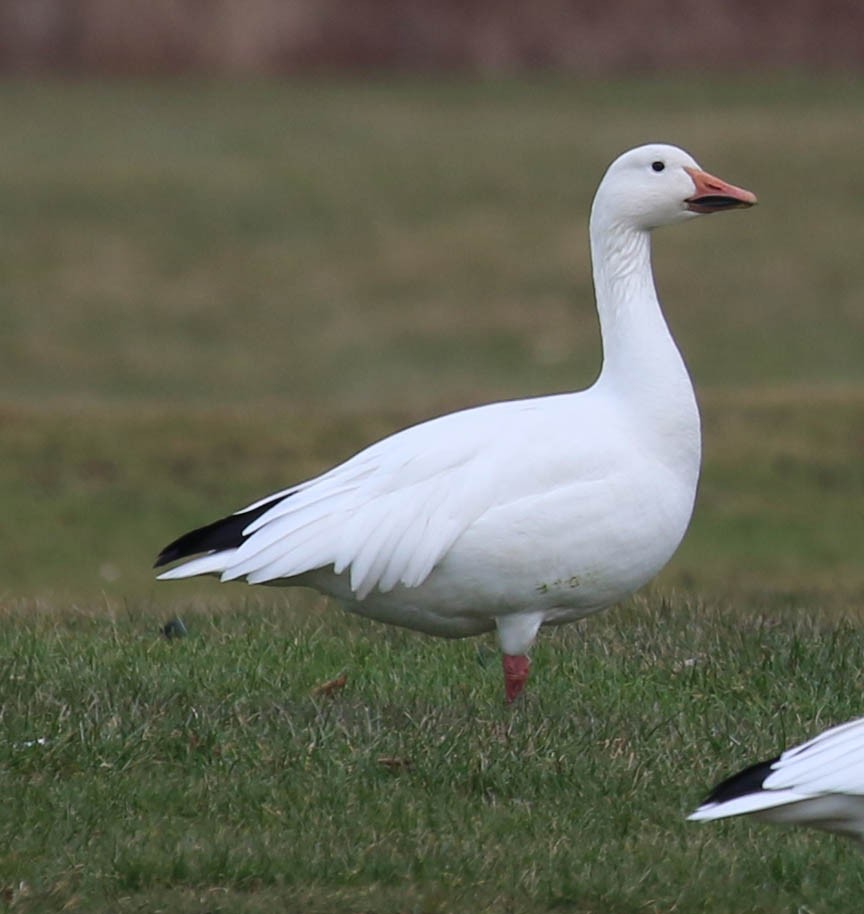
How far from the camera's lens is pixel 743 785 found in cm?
457

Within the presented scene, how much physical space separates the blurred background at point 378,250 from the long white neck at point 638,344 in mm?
2708

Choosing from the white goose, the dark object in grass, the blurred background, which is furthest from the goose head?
the blurred background

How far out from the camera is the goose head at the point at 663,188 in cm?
663

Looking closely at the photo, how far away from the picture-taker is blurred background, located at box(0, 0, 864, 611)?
1400cm

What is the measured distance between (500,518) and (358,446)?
8473mm

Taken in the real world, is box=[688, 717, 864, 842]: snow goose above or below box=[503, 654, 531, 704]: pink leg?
above

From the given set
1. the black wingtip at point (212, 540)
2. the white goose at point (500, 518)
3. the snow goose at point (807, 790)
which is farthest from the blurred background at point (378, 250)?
the snow goose at point (807, 790)

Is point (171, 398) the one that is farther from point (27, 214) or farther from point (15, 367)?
point (27, 214)

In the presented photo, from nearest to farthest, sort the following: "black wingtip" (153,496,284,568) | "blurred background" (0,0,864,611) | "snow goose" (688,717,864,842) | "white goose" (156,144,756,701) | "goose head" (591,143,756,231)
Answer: "snow goose" (688,717,864,842), "white goose" (156,144,756,701), "black wingtip" (153,496,284,568), "goose head" (591,143,756,231), "blurred background" (0,0,864,611)

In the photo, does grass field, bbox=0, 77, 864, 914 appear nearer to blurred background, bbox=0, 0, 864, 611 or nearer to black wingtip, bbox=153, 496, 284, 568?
blurred background, bbox=0, 0, 864, 611

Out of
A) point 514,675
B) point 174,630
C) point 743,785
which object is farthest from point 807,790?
point 174,630

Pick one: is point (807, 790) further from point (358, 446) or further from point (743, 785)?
point (358, 446)

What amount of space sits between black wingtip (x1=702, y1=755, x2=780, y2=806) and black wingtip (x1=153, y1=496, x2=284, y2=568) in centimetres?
208

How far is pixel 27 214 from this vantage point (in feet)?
78.5
